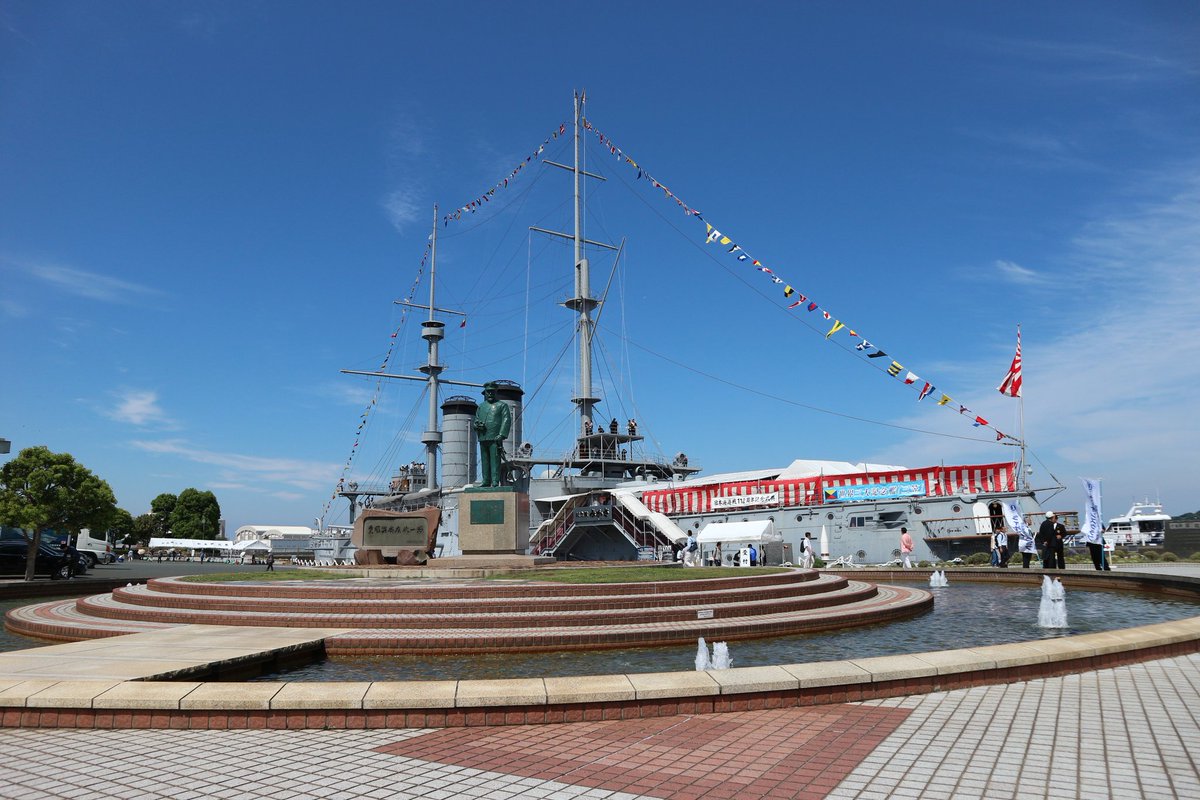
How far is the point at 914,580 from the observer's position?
81.8 ft

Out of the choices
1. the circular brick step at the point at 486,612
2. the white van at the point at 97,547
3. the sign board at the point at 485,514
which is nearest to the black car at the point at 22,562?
the circular brick step at the point at 486,612

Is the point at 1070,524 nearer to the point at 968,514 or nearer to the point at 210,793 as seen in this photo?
the point at 968,514

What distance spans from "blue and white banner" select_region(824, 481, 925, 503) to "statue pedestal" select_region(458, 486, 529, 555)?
20.8 meters

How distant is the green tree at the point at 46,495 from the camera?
78.6ft

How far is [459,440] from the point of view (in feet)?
192

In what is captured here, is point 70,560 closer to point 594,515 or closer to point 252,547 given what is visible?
point 594,515

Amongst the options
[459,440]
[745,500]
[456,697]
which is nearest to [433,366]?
[459,440]

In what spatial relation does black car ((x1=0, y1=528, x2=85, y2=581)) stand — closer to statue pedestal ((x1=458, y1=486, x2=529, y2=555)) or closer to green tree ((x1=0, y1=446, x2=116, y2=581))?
green tree ((x1=0, y1=446, x2=116, y2=581))

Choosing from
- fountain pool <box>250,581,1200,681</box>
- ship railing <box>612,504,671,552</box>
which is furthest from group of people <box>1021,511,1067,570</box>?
ship railing <box>612,504,671,552</box>

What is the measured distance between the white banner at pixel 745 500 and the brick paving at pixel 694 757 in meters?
32.1

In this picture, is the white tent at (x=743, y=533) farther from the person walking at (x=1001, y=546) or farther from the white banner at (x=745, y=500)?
the person walking at (x=1001, y=546)

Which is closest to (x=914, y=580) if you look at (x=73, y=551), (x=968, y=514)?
(x=968, y=514)

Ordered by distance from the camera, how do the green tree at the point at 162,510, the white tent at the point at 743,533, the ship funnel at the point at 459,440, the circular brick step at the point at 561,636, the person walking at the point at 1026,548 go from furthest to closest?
the green tree at the point at 162,510 → the ship funnel at the point at 459,440 → the white tent at the point at 743,533 → the person walking at the point at 1026,548 → the circular brick step at the point at 561,636

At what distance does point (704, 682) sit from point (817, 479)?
32152mm
